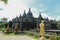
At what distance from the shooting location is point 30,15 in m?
36.6

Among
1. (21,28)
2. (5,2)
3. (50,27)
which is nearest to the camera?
(5,2)

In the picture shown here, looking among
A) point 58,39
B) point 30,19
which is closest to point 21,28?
point 30,19

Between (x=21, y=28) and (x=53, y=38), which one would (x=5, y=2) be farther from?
(x=21, y=28)

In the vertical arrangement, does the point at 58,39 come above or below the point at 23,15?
below

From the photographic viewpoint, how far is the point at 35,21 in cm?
3647

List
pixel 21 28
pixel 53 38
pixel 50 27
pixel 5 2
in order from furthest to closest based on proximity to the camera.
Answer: pixel 50 27 → pixel 21 28 → pixel 53 38 → pixel 5 2

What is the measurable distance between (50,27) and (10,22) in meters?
7.56

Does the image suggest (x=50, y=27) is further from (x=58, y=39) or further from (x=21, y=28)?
(x=58, y=39)

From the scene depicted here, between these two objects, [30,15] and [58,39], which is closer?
[58,39]

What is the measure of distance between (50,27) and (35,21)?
3.04 metres

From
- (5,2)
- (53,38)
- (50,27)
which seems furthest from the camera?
(50,27)

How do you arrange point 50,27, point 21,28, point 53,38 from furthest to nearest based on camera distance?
1. point 50,27
2. point 21,28
3. point 53,38

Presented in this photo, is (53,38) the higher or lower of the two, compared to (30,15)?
lower

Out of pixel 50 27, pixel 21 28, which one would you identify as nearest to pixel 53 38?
pixel 21 28
